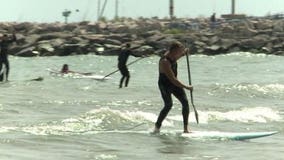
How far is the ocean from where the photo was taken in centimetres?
1234

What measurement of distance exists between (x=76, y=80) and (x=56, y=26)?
41.9 m

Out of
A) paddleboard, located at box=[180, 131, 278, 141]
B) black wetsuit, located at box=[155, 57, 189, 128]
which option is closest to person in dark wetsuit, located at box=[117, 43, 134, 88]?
black wetsuit, located at box=[155, 57, 189, 128]

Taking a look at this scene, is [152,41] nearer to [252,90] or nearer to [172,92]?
[252,90]

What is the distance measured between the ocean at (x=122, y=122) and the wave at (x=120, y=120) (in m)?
0.02

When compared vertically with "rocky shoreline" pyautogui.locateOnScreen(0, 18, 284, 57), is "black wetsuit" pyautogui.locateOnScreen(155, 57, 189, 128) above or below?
above

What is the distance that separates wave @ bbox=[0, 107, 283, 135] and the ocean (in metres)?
0.02

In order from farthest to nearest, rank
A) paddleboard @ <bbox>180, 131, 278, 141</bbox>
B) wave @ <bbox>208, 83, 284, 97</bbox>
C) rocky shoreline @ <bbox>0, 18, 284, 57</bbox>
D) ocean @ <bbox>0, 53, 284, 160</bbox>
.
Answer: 1. rocky shoreline @ <bbox>0, 18, 284, 57</bbox>
2. wave @ <bbox>208, 83, 284, 97</bbox>
3. paddleboard @ <bbox>180, 131, 278, 141</bbox>
4. ocean @ <bbox>0, 53, 284, 160</bbox>

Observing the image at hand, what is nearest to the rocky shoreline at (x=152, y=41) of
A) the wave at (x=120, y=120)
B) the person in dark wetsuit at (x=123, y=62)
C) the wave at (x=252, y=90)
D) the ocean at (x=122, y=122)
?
the wave at (x=252, y=90)

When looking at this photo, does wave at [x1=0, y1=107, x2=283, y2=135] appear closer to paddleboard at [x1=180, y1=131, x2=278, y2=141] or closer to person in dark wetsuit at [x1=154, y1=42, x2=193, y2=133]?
person in dark wetsuit at [x1=154, y1=42, x2=193, y2=133]

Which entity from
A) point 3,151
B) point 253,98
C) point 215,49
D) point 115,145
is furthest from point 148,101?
point 215,49

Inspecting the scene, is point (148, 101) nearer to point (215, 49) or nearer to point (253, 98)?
point (253, 98)

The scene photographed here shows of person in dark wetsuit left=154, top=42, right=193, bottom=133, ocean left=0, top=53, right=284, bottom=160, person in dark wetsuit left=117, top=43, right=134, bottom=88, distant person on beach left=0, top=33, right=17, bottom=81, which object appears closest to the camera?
ocean left=0, top=53, right=284, bottom=160

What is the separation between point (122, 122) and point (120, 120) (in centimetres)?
17

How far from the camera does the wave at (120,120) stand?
14727 millimetres
